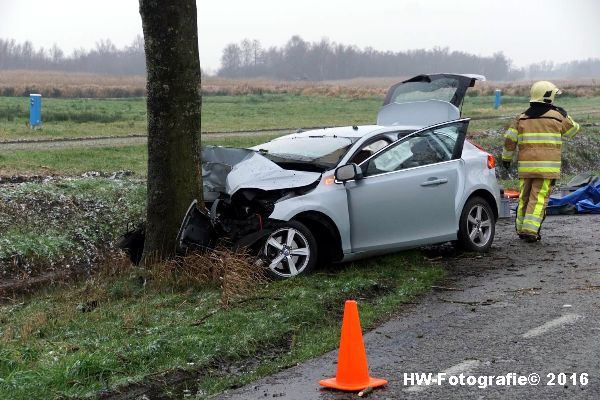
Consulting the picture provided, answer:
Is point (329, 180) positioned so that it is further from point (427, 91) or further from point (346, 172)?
point (427, 91)

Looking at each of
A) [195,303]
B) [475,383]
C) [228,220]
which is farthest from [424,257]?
[475,383]

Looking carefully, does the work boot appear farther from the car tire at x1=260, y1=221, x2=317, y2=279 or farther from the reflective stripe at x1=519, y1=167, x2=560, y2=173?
the car tire at x1=260, y1=221, x2=317, y2=279

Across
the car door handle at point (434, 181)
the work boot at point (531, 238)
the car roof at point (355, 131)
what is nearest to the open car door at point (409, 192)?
the car door handle at point (434, 181)

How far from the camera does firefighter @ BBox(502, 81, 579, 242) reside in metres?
10.9

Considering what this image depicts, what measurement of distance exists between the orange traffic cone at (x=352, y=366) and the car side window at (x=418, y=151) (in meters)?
3.85

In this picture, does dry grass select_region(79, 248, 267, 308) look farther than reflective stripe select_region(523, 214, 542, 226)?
No

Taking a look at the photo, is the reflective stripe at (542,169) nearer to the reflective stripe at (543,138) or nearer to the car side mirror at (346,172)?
the reflective stripe at (543,138)

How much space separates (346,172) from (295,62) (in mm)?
115605

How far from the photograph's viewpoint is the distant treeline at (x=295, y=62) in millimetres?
111312

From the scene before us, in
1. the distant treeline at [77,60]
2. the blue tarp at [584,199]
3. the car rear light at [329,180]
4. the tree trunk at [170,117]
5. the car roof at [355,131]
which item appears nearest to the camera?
the tree trunk at [170,117]

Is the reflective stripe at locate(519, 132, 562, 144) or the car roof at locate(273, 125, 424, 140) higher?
the car roof at locate(273, 125, 424, 140)

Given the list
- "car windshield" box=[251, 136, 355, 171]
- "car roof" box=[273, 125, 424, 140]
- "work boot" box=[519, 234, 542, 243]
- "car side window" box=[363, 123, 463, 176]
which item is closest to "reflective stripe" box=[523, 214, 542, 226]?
"work boot" box=[519, 234, 542, 243]

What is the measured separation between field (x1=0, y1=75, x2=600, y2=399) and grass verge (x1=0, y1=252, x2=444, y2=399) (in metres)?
0.01

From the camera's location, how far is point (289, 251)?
8789mm
